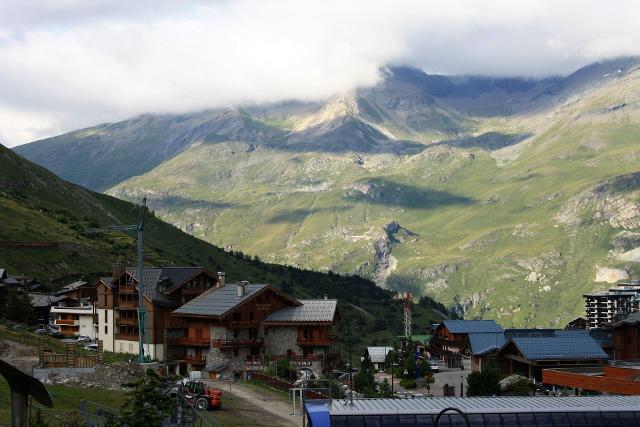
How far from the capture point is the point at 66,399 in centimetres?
6203

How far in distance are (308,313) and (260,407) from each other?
39.6 metres

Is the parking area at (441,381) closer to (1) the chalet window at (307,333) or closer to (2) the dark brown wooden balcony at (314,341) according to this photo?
(2) the dark brown wooden balcony at (314,341)

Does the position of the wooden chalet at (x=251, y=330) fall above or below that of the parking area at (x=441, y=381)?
above

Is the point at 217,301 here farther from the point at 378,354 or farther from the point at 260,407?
the point at 378,354

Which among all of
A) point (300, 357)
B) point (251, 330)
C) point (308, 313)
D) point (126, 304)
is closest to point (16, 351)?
point (251, 330)

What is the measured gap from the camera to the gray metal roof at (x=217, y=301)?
107m

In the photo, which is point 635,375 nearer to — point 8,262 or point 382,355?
point 382,355

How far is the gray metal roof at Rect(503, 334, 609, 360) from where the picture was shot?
115 m

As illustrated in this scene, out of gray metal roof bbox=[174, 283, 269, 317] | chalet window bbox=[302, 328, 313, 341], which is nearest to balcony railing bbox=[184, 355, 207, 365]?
gray metal roof bbox=[174, 283, 269, 317]

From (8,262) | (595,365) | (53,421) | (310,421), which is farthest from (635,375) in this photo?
(8,262)

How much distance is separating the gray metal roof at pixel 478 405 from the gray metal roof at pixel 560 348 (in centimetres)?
6600

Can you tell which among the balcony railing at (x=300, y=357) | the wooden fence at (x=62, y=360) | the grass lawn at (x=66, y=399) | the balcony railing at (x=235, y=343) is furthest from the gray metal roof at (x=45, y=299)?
the grass lawn at (x=66, y=399)

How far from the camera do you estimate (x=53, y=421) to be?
49.8 metres

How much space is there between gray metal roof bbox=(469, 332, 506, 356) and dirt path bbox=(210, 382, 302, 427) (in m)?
69.2
